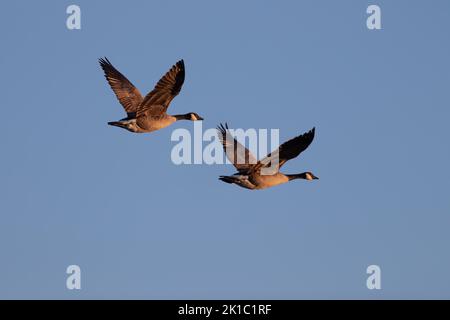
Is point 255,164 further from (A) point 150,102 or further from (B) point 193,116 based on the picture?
→ (B) point 193,116

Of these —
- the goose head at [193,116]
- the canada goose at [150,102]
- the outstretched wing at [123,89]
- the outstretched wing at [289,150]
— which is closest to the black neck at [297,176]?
the outstretched wing at [289,150]

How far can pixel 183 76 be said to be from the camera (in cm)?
1962

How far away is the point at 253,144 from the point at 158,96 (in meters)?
1.85

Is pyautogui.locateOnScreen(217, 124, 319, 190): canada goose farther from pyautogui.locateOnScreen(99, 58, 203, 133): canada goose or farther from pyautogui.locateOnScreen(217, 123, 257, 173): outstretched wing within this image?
pyautogui.locateOnScreen(99, 58, 203, 133): canada goose

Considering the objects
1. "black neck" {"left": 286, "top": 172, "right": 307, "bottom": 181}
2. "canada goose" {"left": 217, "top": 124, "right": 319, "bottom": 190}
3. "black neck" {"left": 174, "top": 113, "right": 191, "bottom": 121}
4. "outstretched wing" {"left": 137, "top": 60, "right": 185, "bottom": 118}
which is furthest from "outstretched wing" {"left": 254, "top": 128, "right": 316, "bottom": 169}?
"black neck" {"left": 174, "top": 113, "right": 191, "bottom": 121}

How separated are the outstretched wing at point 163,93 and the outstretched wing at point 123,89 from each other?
83 centimetres

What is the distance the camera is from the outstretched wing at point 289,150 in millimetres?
18594

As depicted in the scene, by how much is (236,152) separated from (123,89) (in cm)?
346

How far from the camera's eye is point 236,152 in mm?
19719

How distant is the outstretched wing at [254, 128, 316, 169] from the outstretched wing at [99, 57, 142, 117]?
314 centimetres

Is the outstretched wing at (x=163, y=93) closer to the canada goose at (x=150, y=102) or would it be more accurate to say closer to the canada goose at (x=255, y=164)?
the canada goose at (x=150, y=102)
